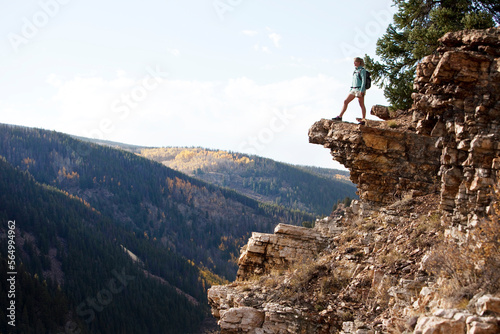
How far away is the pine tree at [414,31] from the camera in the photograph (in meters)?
21.1

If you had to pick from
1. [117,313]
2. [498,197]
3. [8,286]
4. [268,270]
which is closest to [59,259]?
[117,313]

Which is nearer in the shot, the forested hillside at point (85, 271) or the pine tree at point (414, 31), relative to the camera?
the pine tree at point (414, 31)

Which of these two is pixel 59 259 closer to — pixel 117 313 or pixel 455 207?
pixel 117 313

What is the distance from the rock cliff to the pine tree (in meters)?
4.94

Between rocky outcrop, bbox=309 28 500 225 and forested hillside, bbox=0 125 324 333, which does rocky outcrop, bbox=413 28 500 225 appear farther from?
forested hillside, bbox=0 125 324 333

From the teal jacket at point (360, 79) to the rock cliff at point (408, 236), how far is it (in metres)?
1.54

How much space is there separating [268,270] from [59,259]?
13170 centimetres

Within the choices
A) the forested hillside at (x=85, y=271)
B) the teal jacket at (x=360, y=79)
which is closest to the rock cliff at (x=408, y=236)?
the teal jacket at (x=360, y=79)

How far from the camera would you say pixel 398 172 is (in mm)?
17297

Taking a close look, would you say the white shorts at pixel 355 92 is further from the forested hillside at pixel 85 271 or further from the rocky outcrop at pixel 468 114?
the forested hillside at pixel 85 271

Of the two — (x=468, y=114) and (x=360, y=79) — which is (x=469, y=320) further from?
(x=360, y=79)

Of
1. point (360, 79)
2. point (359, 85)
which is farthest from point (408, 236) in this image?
point (360, 79)

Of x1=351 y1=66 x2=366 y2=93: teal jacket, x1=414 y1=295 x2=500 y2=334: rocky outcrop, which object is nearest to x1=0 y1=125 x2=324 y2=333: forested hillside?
x1=351 y1=66 x2=366 y2=93: teal jacket

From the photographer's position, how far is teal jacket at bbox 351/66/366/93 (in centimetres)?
1764
